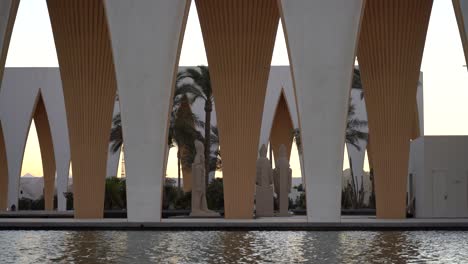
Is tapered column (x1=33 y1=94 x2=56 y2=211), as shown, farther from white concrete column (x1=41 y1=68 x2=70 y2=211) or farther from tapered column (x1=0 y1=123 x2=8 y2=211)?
tapered column (x1=0 y1=123 x2=8 y2=211)

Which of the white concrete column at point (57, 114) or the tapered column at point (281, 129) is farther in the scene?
the tapered column at point (281, 129)

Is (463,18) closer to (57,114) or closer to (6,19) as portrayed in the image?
(6,19)

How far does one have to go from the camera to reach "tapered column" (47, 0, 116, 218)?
26.2 metres

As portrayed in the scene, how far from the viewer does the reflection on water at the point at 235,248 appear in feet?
38.9

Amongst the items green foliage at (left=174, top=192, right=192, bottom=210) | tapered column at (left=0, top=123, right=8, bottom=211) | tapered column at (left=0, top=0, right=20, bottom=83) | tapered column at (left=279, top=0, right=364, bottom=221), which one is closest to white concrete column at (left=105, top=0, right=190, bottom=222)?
tapered column at (left=0, top=0, right=20, bottom=83)

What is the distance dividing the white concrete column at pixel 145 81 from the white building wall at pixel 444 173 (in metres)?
10.3

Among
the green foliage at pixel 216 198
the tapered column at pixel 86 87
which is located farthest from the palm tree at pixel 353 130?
the tapered column at pixel 86 87

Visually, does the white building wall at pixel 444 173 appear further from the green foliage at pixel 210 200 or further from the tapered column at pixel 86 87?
the green foliage at pixel 210 200

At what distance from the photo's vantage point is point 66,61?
2661 centimetres

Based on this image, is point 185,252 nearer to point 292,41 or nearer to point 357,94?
point 292,41

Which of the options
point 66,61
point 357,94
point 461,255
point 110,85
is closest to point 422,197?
point 110,85

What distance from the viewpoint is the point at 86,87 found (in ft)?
87.2

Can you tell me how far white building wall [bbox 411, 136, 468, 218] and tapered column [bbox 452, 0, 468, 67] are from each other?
6.40 m

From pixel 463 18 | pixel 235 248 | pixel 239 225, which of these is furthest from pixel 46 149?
pixel 235 248
